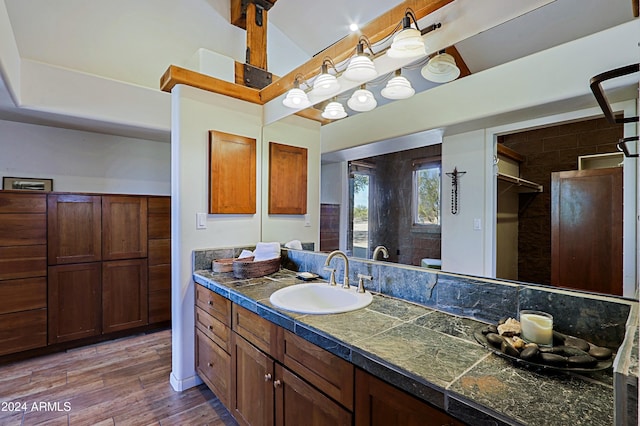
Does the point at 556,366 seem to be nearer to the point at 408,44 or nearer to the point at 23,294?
the point at 408,44

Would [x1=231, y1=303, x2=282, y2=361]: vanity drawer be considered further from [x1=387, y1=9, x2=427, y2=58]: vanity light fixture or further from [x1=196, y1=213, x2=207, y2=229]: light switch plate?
[x1=387, y1=9, x2=427, y2=58]: vanity light fixture

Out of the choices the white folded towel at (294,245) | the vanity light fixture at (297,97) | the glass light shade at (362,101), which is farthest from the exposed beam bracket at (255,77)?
the white folded towel at (294,245)

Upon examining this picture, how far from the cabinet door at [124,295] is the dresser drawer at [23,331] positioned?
1.50 feet

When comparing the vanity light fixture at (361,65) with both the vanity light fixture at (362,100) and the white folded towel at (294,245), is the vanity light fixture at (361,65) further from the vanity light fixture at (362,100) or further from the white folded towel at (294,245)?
the white folded towel at (294,245)

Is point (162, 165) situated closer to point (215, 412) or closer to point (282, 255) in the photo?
point (282, 255)

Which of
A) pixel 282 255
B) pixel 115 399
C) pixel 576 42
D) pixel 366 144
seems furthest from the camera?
pixel 282 255

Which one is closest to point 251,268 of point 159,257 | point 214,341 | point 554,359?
point 214,341

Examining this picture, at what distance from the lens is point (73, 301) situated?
289 cm

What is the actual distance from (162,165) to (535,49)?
393 centimetres

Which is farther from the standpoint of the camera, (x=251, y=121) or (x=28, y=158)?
(x=28, y=158)

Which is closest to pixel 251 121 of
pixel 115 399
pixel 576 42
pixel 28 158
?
pixel 576 42

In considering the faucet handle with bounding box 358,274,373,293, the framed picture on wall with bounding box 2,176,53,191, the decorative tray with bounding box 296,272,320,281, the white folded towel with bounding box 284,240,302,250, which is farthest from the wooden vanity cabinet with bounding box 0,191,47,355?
the faucet handle with bounding box 358,274,373,293

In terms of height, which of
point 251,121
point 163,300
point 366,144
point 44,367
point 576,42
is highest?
point 251,121

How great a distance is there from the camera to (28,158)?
122 inches
